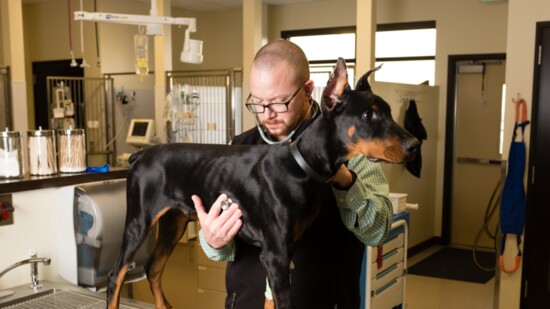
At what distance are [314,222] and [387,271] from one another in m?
2.46

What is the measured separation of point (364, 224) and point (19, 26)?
451cm

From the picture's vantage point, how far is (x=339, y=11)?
292 inches

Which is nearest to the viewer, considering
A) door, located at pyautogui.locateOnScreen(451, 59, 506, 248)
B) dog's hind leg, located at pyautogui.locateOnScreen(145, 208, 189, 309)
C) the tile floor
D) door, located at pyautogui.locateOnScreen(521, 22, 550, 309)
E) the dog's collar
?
the dog's collar

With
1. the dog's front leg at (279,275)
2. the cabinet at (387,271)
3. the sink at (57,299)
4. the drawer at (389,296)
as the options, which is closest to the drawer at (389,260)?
the cabinet at (387,271)

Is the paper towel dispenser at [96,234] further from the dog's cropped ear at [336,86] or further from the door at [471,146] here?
the door at [471,146]

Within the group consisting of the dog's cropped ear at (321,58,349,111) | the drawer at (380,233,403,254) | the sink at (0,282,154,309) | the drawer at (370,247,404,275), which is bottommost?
the drawer at (370,247,404,275)

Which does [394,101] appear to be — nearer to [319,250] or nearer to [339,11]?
[339,11]

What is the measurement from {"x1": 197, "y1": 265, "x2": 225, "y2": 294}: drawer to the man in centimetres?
237

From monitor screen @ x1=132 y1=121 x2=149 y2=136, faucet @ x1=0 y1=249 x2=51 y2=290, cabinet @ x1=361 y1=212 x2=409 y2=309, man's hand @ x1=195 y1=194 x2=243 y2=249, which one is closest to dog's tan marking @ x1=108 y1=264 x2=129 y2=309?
man's hand @ x1=195 y1=194 x2=243 y2=249

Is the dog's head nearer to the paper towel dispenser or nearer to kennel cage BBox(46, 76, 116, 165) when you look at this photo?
the paper towel dispenser

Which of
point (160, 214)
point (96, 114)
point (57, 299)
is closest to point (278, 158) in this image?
point (160, 214)

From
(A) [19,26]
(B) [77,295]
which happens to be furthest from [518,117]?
(A) [19,26]

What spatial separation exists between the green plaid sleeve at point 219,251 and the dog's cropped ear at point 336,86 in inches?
24.4

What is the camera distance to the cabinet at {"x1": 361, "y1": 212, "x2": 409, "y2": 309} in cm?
330
